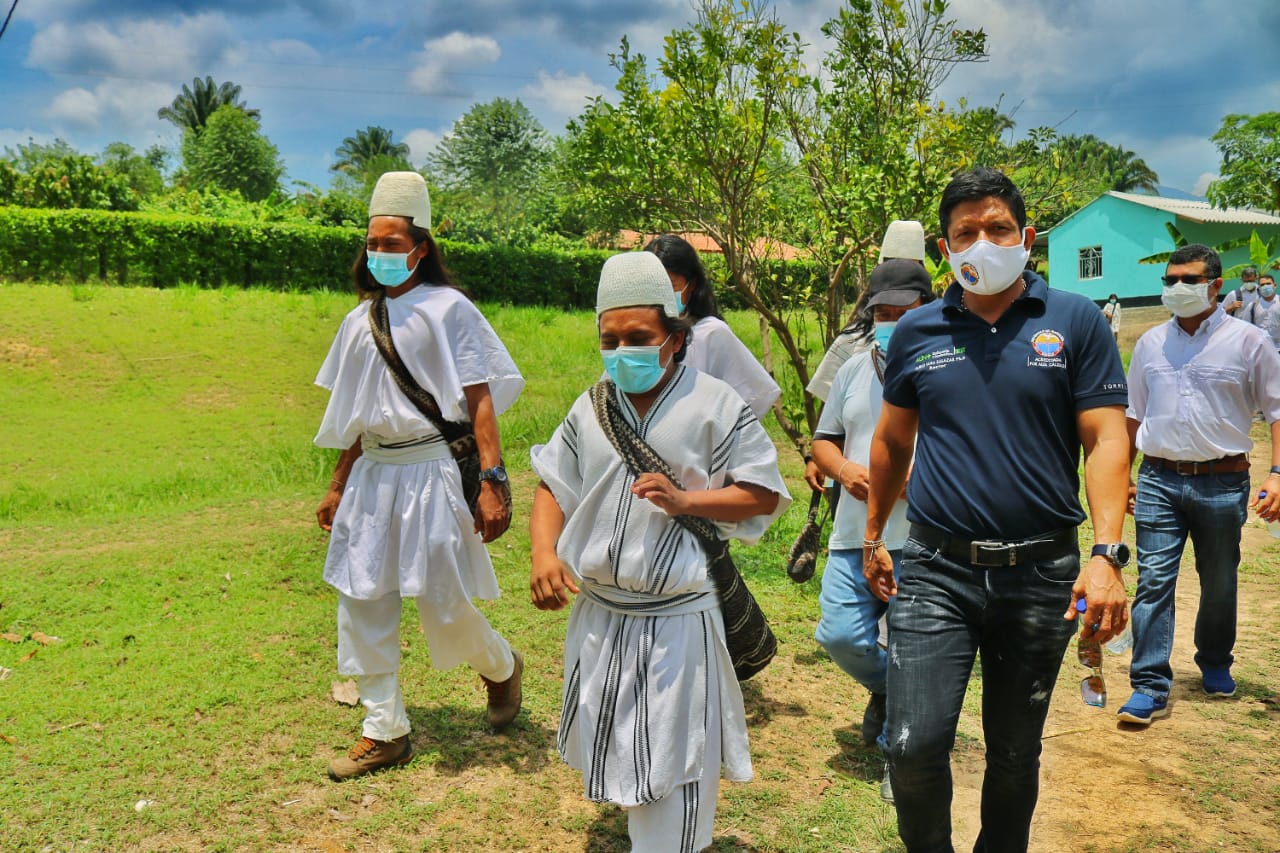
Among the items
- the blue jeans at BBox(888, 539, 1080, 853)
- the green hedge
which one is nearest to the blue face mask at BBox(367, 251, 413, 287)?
the blue jeans at BBox(888, 539, 1080, 853)

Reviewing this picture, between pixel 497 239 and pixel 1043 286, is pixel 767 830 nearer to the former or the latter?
pixel 1043 286

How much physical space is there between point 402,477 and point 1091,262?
109 feet

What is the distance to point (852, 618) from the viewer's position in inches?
155

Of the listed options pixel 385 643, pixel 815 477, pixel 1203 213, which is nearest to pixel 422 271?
pixel 385 643

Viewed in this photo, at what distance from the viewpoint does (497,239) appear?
96.2 feet

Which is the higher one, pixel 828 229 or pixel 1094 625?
pixel 828 229

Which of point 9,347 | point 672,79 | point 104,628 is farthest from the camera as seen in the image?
point 9,347

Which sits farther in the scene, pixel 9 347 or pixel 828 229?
pixel 9 347

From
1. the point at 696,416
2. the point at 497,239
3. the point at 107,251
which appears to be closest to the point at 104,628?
the point at 696,416

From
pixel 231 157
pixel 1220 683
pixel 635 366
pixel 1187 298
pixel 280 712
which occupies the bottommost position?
pixel 1220 683

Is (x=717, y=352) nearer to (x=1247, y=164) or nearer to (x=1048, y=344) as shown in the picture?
(x=1048, y=344)

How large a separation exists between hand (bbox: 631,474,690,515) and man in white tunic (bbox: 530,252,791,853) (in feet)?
0.06

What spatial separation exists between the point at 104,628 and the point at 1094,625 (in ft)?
17.2

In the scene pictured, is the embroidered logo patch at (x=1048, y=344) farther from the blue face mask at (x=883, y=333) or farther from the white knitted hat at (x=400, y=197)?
the white knitted hat at (x=400, y=197)
